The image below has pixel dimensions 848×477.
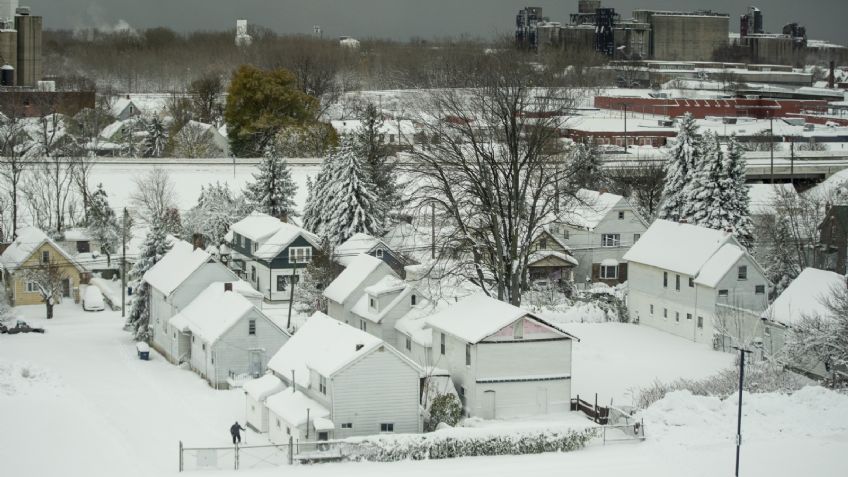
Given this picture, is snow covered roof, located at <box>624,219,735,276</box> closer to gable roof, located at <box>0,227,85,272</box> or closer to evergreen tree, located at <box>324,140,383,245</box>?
evergreen tree, located at <box>324,140,383,245</box>

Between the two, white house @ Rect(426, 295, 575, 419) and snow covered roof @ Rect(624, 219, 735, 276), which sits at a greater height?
snow covered roof @ Rect(624, 219, 735, 276)

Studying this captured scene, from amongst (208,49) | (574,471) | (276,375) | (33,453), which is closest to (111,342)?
(276,375)

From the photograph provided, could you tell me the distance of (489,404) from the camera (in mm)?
32094

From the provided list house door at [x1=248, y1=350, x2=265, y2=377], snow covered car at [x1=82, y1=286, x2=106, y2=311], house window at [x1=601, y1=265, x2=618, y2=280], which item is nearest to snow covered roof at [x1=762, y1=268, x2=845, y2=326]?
house window at [x1=601, y1=265, x2=618, y2=280]

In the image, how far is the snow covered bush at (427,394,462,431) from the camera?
101 feet

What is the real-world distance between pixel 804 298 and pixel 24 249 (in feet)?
91.9

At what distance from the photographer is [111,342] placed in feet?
141

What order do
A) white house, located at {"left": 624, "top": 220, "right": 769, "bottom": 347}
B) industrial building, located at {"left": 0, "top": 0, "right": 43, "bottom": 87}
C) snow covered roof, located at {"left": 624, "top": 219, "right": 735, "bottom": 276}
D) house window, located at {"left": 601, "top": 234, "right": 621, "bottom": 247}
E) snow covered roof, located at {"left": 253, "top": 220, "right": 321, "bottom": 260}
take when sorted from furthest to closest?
industrial building, located at {"left": 0, "top": 0, "right": 43, "bottom": 87}
house window, located at {"left": 601, "top": 234, "right": 621, "bottom": 247}
snow covered roof, located at {"left": 253, "top": 220, "right": 321, "bottom": 260}
snow covered roof, located at {"left": 624, "top": 219, "right": 735, "bottom": 276}
white house, located at {"left": 624, "top": 220, "right": 769, "bottom": 347}

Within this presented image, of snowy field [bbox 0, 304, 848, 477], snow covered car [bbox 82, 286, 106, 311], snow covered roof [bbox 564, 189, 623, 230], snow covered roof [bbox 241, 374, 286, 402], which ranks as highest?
snow covered roof [bbox 564, 189, 623, 230]

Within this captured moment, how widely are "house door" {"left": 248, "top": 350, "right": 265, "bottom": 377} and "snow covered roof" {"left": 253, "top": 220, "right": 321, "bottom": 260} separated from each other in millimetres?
12842

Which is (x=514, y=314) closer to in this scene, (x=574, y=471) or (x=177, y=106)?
(x=574, y=471)

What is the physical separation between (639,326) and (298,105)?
37.4 meters

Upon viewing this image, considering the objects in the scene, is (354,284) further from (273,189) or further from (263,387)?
(273,189)

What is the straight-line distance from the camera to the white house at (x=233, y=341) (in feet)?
121
